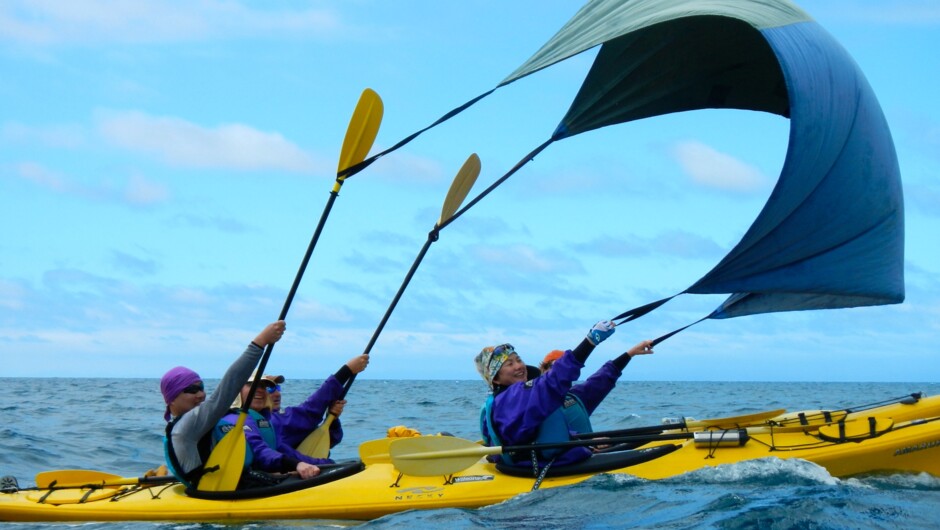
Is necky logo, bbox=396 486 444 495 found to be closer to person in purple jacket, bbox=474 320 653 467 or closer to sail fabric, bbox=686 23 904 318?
person in purple jacket, bbox=474 320 653 467

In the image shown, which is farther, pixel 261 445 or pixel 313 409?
pixel 313 409

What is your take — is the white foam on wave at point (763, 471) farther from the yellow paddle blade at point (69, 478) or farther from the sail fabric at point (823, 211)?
the yellow paddle blade at point (69, 478)

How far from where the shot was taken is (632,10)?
8477 millimetres

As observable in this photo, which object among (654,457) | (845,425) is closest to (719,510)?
(654,457)

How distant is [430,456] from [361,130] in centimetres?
267

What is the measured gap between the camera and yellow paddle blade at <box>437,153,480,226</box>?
9.38 m

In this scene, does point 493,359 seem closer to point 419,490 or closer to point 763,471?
point 419,490

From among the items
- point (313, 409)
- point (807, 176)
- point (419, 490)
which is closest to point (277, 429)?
point (313, 409)

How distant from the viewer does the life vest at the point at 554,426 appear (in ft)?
23.6

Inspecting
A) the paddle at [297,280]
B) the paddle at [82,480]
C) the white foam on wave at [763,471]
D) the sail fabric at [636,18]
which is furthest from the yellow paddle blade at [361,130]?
the white foam on wave at [763,471]

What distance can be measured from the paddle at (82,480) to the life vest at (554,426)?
247cm

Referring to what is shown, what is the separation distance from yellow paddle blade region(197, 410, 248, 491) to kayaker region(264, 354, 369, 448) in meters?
1.09

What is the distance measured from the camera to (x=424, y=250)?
911 cm

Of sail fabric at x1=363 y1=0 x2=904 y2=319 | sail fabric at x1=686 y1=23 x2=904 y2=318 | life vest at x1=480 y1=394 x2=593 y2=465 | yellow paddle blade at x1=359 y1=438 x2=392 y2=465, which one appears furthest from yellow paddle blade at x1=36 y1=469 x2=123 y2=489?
sail fabric at x1=686 y1=23 x2=904 y2=318
